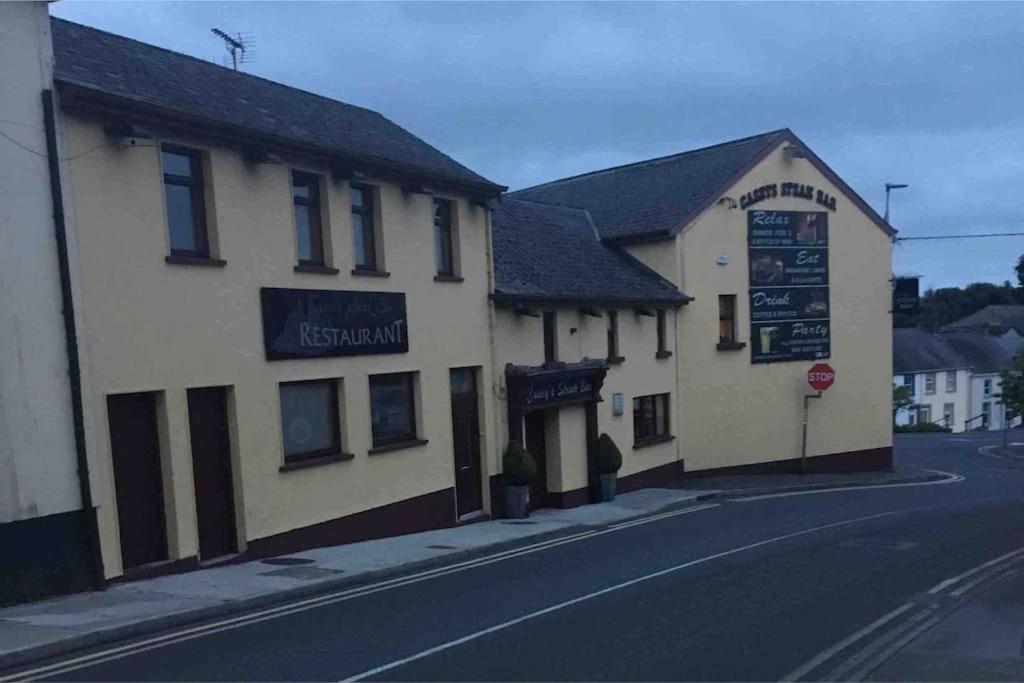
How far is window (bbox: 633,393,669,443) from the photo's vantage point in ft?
80.0

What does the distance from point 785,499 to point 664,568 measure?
10872mm

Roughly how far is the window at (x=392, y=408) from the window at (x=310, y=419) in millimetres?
872

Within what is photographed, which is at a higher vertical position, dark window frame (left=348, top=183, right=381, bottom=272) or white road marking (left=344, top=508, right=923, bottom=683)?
dark window frame (left=348, top=183, right=381, bottom=272)

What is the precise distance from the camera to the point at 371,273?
1588cm

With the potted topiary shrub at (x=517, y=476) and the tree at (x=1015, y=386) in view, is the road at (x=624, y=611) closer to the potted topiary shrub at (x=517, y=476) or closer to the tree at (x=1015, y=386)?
the potted topiary shrub at (x=517, y=476)

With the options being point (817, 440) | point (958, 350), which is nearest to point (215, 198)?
point (817, 440)

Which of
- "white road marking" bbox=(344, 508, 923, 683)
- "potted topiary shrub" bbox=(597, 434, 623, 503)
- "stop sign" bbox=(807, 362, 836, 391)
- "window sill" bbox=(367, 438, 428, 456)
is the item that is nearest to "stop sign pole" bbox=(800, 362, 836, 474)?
"stop sign" bbox=(807, 362, 836, 391)

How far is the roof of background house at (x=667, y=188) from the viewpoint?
26.2 m

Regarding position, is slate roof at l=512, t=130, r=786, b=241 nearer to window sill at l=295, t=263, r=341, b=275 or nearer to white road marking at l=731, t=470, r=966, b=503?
white road marking at l=731, t=470, r=966, b=503

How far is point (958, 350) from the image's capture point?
246 feet

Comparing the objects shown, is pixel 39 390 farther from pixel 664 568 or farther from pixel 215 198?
pixel 664 568

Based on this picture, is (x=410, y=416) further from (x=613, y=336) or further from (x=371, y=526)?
(x=613, y=336)

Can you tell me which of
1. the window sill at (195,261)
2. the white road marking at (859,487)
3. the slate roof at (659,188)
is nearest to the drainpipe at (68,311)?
the window sill at (195,261)

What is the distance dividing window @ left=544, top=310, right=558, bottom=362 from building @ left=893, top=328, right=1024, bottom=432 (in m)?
52.7
